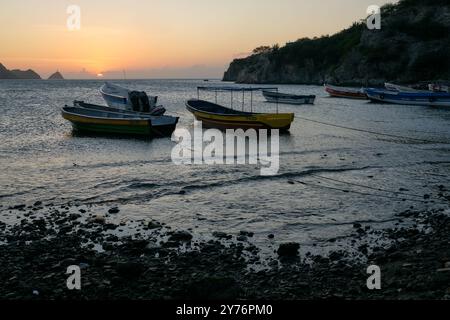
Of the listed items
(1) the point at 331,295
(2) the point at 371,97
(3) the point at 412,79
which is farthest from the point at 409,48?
(1) the point at 331,295

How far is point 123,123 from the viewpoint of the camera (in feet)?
108

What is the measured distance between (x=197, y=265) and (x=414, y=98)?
61.8 m

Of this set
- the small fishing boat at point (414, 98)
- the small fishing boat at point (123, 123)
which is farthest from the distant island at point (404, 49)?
the small fishing boat at point (123, 123)

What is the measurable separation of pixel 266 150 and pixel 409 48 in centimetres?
10685

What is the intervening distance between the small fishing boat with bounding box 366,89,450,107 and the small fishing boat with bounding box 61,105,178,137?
4366 cm

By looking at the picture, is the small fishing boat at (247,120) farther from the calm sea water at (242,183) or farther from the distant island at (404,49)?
the distant island at (404,49)

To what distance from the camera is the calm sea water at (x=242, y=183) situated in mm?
14102

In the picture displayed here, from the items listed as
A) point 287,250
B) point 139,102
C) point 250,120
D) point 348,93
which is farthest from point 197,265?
point 348,93

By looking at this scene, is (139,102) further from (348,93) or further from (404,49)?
(404,49)

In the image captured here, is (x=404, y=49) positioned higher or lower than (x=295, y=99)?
higher

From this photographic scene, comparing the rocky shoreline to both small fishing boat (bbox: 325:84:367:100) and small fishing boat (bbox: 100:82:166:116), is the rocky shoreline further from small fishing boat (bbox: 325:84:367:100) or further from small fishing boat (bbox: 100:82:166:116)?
small fishing boat (bbox: 325:84:367:100)

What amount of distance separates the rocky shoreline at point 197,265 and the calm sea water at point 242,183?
4.11ft

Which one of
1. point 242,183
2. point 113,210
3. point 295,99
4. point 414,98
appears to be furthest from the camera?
point 295,99

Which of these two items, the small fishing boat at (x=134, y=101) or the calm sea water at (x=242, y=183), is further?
the small fishing boat at (x=134, y=101)
